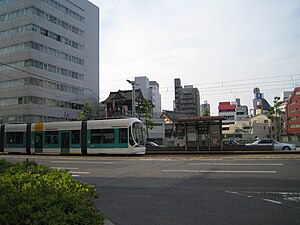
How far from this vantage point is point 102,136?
22.8 meters

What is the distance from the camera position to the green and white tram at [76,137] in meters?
22.1

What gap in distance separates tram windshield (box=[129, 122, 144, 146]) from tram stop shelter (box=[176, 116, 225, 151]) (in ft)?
14.3

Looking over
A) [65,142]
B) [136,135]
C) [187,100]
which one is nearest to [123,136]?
[136,135]

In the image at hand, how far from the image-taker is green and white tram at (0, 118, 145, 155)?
72.4 ft

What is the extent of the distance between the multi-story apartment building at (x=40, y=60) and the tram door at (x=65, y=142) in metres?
27.0

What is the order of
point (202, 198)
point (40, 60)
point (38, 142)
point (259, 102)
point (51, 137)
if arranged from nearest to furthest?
point (202, 198), point (51, 137), point (38, 142), point (40, 60), point (259, 102)

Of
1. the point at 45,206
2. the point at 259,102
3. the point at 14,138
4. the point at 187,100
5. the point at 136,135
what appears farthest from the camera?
the point at 259,102

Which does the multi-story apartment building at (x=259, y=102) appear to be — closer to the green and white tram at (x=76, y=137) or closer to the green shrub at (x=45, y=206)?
the green and white tram at (x=76, y=137)

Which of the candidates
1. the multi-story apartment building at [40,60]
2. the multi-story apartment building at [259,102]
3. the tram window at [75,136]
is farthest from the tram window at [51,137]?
the multi-story apartment building at [259,102]

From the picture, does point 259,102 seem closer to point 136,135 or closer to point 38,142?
point 136,135

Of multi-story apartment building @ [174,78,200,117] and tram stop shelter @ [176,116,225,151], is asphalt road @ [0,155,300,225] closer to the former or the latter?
tram stop shelter @ [176,116,225,151]

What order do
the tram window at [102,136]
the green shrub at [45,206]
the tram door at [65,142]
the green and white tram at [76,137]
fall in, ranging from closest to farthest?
the green shrub at [45,206], the green and white tram at [76,137], the tram window at [102,136], the tram door at [65,142]

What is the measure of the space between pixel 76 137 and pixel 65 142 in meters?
1.24

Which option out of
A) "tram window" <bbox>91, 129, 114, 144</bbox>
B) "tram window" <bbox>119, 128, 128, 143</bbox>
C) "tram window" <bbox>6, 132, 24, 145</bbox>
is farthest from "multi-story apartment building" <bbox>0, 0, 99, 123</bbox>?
"tram window" <bbox>119, 128, 128, 143</bbox>
